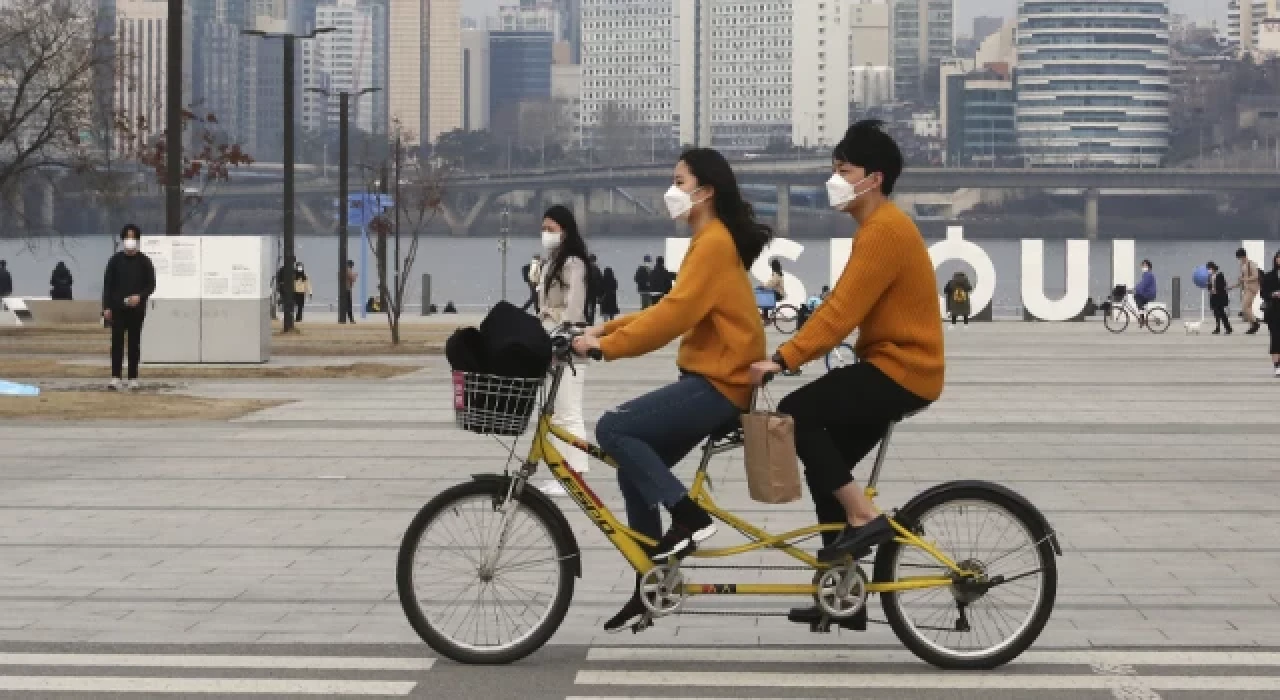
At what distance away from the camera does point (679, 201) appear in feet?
27.6

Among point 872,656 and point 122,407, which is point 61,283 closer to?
point 122,407

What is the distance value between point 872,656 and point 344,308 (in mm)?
46112

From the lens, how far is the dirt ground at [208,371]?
27.2 m

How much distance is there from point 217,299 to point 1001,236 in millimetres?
159093

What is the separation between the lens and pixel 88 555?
1132 centimetres

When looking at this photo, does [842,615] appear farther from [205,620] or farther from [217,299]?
[217,299]

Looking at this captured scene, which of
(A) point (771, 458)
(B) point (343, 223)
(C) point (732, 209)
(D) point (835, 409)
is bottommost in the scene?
(A) point (771, 458)

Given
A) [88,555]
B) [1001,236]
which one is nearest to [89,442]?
[88,555]

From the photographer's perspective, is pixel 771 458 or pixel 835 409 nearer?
pixel 771 458

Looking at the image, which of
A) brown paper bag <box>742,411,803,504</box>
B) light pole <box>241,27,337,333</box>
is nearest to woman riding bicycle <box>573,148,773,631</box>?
brown paper bag <box>742,411,803,504</box>

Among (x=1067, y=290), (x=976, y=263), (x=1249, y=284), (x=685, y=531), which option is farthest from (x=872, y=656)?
(x=976, y=263)

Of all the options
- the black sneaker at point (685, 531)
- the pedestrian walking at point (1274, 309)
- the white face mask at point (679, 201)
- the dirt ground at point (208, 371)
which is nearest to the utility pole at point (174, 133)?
the dirt ground at point (208, 371)

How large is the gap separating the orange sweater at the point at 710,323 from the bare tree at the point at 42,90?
3380 centimetres

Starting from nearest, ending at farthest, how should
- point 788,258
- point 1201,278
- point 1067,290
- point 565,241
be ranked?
point 565,241 < point 1201,278 < point 1067,290 < point 788,258
